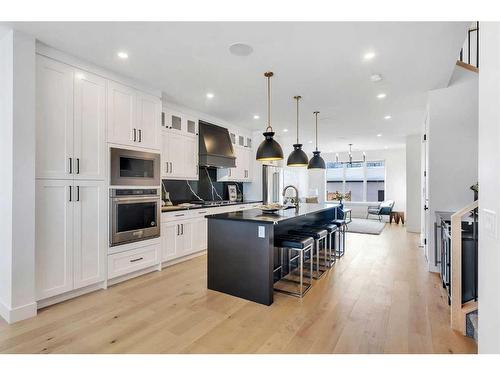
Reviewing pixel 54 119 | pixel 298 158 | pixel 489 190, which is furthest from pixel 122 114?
pixel 489 190

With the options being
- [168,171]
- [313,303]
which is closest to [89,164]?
[168,171]

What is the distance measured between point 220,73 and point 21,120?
214 centimetres

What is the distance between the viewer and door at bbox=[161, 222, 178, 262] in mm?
4090

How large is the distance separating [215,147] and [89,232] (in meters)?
2.89

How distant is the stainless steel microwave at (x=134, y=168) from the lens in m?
3.40

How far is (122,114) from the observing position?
3506 millimetres

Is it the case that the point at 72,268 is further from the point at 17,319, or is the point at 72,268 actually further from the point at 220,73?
the point at 220,73

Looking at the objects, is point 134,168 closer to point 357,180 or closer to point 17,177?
point 17,177

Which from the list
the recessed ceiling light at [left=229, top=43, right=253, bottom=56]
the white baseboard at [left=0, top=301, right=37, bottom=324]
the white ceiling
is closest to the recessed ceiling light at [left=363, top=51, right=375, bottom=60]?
the white ceiling

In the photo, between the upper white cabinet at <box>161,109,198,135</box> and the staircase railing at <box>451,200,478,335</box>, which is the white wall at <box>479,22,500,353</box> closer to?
the staircase railing at <box>451,200,478,335</box>

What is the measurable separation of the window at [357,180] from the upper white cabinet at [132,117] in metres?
8.95

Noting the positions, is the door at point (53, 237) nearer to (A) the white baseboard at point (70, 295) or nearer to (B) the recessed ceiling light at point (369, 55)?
(A) the white baseboard at point (70, 295)

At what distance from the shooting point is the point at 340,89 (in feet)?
13.0
